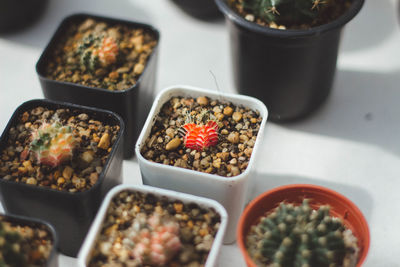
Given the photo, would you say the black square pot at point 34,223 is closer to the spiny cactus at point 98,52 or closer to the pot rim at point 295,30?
the spiny cactus at point 98,52

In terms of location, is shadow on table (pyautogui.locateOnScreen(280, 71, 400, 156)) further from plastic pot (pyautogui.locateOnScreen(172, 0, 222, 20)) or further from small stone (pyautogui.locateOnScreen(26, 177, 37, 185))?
small stone (pyautogui.locateOnScreen(26, 177, 37, 185))

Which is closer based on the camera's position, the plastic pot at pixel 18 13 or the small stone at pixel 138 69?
the small stone at pixel 138 69

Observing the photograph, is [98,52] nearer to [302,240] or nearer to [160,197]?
[160,197]

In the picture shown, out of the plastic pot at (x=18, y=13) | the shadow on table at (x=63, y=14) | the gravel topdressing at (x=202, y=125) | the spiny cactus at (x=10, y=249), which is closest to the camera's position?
the spiny cactus at (x=10, y=249)

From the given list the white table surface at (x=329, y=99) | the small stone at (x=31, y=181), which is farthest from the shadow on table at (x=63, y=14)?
the small stone at (x=31, y=181)

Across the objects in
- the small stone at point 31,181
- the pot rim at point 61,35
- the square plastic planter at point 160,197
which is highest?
the pot rim at point 61,35

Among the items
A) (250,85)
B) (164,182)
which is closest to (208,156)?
(164,182)

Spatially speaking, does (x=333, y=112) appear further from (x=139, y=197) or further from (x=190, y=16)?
(x=139, y=197)
